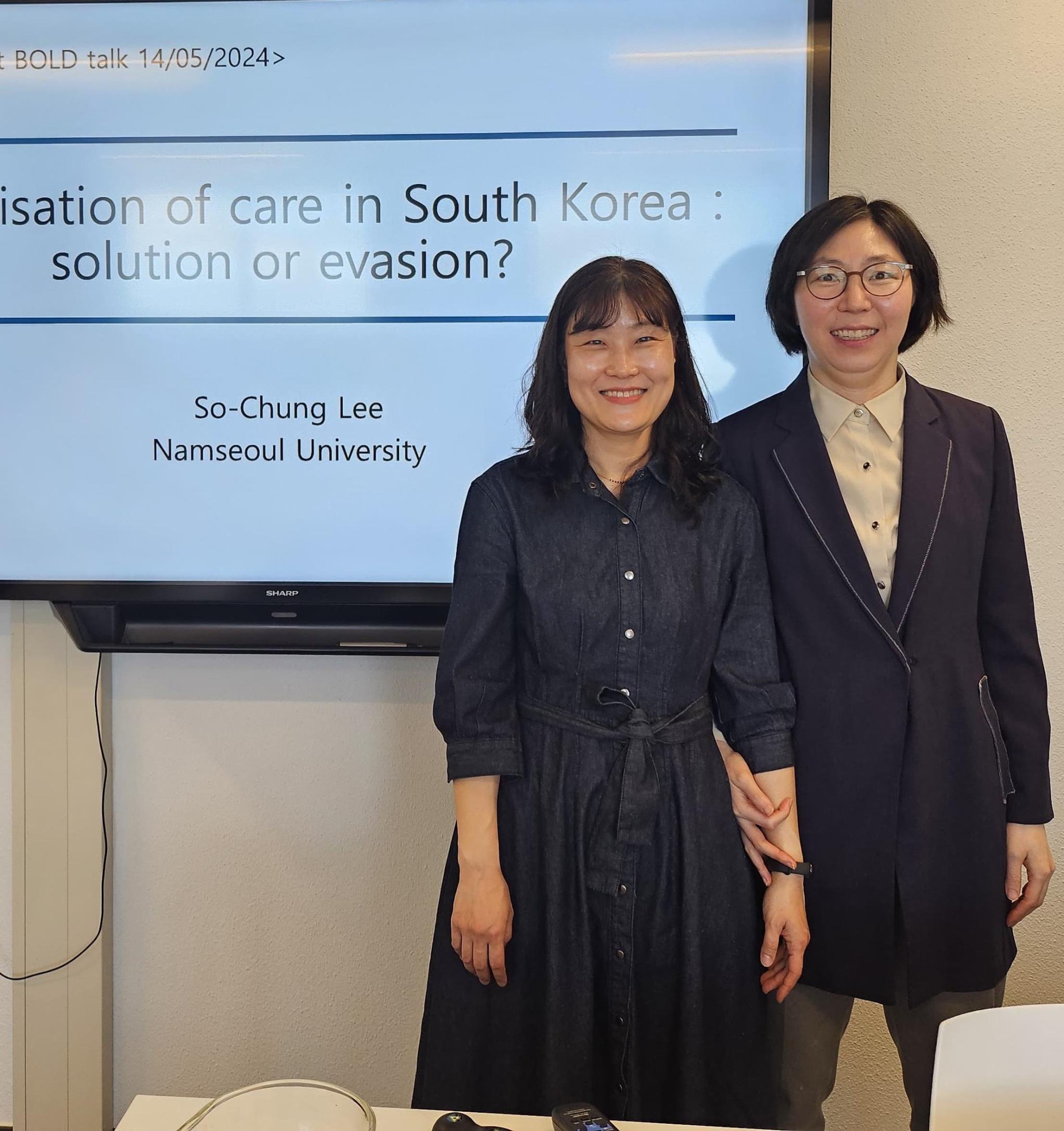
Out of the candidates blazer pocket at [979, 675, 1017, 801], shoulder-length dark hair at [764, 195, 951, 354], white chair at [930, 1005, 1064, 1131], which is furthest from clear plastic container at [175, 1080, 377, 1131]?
shoulder-length dark hair at [764, 195, 951, 354]

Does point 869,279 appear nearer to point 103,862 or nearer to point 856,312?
point 856,312

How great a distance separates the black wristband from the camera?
1.35 m

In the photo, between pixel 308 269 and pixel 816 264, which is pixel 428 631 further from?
pixel 816 264

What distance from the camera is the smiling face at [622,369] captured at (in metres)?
1.28

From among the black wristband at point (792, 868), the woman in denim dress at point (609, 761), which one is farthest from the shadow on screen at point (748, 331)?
the black wristband at point (792, 868)

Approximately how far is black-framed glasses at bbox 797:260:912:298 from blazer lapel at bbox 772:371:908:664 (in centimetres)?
16

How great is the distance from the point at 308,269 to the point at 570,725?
3.26ft

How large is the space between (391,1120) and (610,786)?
0.55 meters

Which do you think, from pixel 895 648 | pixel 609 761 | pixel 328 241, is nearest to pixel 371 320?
pixel 328 241

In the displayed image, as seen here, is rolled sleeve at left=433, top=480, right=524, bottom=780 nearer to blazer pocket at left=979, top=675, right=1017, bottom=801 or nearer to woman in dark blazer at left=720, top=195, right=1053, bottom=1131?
woman in dark blazer at left=720, top=195, right=1053, bottom=1131

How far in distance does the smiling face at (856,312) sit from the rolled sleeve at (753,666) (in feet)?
0.83

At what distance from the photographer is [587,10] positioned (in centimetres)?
175

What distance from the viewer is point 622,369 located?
1.27 m

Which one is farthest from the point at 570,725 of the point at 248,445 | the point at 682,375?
the point at 248,445
